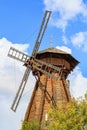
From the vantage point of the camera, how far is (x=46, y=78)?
55.5 meters

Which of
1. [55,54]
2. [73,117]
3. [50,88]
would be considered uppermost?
[55,54]

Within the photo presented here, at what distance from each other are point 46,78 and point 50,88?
1466 mm

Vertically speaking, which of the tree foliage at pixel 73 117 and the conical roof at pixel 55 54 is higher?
the conical roof at pixel 55 54

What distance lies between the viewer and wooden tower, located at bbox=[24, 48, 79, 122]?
53531 mm

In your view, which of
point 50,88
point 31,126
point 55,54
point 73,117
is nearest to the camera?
point 73,117

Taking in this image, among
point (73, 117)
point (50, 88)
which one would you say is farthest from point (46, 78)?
point (73, 117)

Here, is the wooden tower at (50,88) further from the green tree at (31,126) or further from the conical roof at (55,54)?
the green tree at (31,126)

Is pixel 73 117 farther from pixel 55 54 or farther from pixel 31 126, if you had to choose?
pixel 55 54

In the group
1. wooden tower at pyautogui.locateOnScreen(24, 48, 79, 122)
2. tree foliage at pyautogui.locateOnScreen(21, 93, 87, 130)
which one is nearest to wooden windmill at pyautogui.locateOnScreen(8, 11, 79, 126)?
wooden tower at pyautogui.locateOnScreen(24, 48, 79, 122)

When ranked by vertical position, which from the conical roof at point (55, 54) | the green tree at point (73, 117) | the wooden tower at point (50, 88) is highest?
the conical roof at point (55, 54)

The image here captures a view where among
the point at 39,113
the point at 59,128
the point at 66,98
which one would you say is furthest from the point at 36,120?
the point at 59,128

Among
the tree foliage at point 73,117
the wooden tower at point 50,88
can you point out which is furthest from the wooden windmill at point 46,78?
the tree foliage at point 73,117

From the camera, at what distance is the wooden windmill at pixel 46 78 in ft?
177

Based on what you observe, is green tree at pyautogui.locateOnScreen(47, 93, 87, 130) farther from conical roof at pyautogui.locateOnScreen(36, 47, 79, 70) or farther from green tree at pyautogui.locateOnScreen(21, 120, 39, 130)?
conical roof at pyautogui.locateOnScreen(36, 47, 79, 70)
